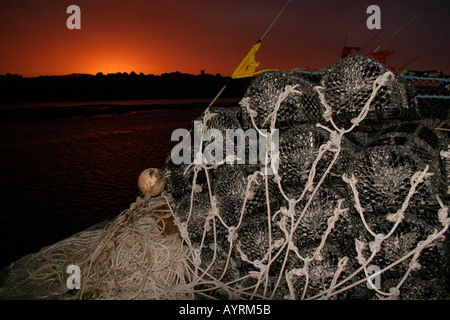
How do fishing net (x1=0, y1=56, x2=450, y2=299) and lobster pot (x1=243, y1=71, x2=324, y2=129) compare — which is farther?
lobster pot (x1=243, y1=71, x2=324, y2=129)

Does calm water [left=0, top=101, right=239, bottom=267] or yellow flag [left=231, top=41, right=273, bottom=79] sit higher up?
yellow flag [left=231, top=41, right=273, bottom=79]

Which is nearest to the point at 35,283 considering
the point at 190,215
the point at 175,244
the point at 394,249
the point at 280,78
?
the point at 175,244

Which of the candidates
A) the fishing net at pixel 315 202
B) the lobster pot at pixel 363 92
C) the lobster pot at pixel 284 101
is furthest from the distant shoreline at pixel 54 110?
the lobster pot at pixel 363 92

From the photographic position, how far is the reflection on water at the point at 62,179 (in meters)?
4.80

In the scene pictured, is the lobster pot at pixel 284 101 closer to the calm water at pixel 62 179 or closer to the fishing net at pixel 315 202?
the fishing net at pixel 315 202

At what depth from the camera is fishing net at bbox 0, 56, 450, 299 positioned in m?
1.92

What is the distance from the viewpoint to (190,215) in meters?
2.81

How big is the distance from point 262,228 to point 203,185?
2.64 feet

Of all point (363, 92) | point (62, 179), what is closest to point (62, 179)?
point (62, 179)

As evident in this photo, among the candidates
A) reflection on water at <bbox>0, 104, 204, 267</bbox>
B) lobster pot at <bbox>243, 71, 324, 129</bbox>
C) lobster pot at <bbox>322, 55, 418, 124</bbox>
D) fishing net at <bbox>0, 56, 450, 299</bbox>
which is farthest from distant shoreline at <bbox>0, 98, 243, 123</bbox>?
lobster pot at <bbox>322, 55, 418, 124</bbox>

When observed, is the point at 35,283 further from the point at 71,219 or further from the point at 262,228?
the point at 262,228

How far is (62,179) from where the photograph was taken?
23.9 feet

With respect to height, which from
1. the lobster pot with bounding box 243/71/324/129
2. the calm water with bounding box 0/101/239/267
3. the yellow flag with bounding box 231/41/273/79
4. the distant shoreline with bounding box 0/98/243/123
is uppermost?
the distant shoreline with bounding box 0/98/243/123

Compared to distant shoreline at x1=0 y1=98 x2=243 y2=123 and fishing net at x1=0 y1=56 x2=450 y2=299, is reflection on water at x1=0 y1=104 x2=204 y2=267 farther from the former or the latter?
distant shoreline at x1=0 y1=98 x2=243 y2=123
